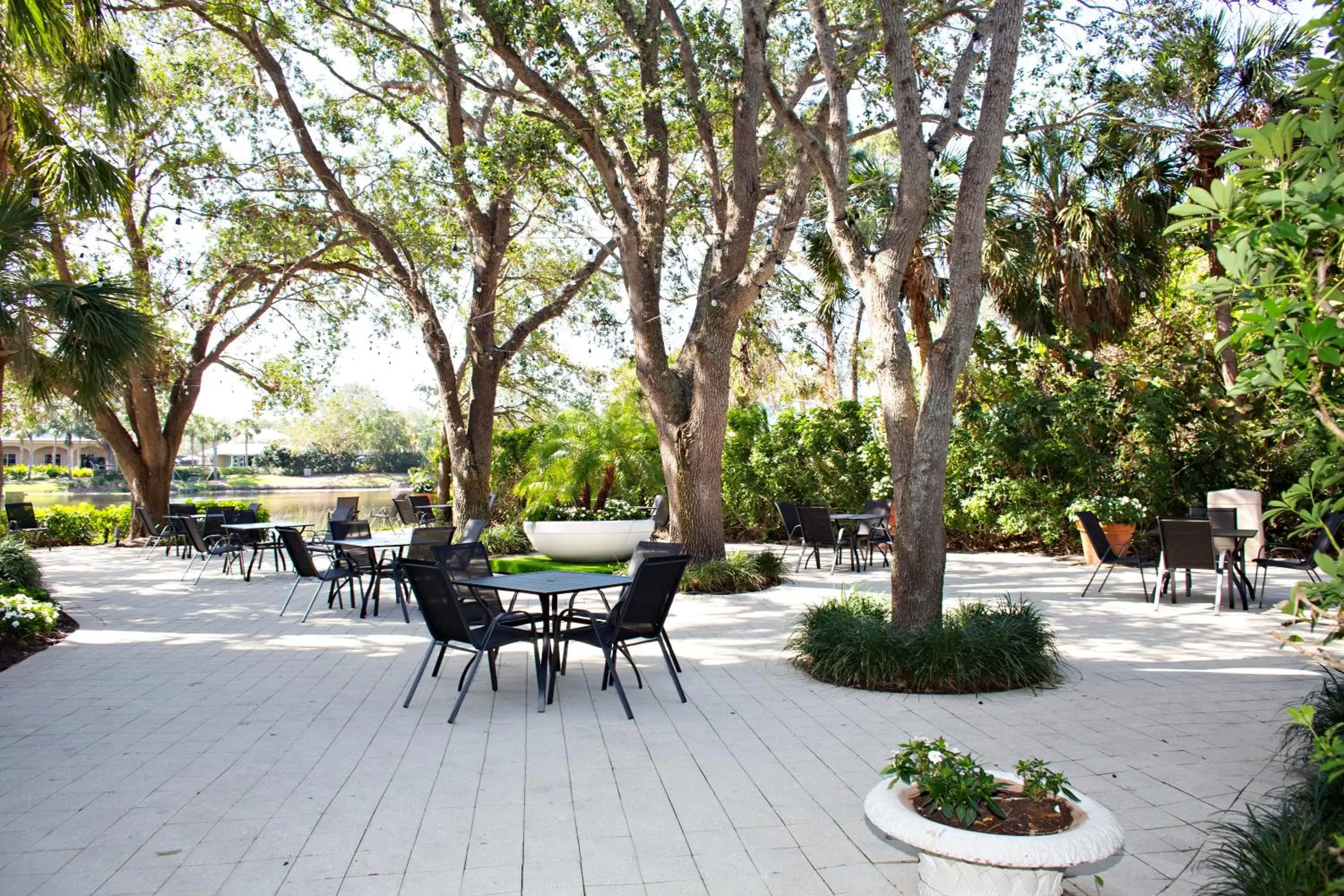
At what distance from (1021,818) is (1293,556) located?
936cm

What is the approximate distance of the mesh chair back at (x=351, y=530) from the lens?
9.88 metres

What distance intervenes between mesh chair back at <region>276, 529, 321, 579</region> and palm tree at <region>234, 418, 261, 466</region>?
162 ft

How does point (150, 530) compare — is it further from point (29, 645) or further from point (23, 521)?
point (29, 645)

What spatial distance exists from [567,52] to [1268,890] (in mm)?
7974

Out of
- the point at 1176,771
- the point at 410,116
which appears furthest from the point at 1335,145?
the point at 410,116

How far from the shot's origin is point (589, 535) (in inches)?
457

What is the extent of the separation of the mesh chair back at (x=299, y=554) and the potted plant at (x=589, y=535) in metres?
3.47

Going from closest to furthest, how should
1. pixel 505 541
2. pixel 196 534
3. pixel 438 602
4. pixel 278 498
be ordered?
pixel 438 602, pixel 196 534, pixel 505 541, pixel 278 498

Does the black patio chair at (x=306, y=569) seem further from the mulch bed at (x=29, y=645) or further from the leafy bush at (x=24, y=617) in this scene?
the leafy bush at (x=24, y=617)

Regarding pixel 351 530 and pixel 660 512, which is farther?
pixel 660 512

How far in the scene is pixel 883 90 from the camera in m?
9.40

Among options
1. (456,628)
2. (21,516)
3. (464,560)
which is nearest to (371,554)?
(464,560)

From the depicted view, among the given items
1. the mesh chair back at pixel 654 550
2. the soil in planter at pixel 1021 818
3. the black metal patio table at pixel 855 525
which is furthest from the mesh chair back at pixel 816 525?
the soil in planter at pixel 1021 818

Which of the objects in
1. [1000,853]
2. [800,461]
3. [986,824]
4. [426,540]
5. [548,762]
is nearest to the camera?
[1000,853]
